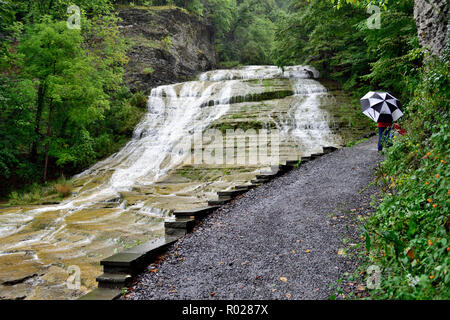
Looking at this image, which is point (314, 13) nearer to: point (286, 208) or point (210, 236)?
point (286, 208)

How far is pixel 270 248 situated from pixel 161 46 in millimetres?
23769

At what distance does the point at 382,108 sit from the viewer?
7578mm

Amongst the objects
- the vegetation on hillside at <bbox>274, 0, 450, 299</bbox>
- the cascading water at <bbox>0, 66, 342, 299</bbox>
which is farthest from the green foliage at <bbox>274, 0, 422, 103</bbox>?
the vegetation on hillside at <bbox>274, 0, 450, 299</bbox>

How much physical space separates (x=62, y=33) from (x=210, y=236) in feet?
39.2

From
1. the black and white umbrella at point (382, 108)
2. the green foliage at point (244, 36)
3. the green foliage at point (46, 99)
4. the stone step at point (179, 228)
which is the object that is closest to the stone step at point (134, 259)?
the stone step at point (179, 228)

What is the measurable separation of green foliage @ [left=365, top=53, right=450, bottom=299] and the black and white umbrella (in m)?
2.96

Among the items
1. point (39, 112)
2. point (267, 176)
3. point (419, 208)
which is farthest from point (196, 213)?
point (39, 112)

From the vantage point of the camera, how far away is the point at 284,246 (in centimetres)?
387

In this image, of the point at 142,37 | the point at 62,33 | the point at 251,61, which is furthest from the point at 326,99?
the point at 251,61

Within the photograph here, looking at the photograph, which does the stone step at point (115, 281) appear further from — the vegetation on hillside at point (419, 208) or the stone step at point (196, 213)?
the vegetation on hillside at point (419, 208)

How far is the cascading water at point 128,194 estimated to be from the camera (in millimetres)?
4531

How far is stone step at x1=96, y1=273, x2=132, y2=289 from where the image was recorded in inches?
132

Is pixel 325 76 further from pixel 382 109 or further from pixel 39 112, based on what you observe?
pixel 39 112

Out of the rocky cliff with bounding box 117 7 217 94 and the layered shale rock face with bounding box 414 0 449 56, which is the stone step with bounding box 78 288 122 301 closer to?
the layered shale rock face with bounding box 414 0 449 56
